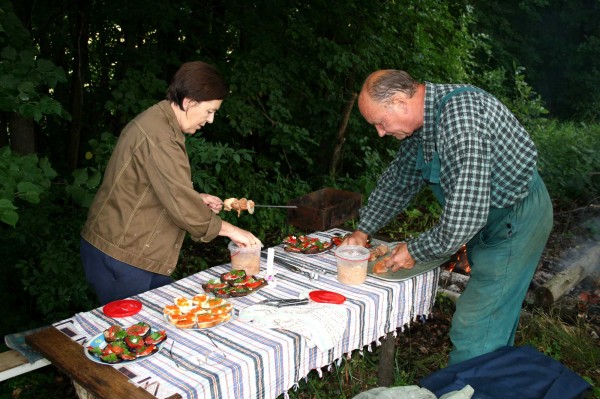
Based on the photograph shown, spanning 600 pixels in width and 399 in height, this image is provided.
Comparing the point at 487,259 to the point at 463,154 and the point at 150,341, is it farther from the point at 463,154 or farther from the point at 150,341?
the point at 150,341

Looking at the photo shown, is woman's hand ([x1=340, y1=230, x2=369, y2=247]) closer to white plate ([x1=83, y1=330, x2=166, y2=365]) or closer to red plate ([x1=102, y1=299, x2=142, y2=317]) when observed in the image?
red plate ([x1=102, y1=299, x2=142, y2=317])

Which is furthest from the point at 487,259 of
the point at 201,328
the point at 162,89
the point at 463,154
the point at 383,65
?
the point at 383,65

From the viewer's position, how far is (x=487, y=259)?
2.80m

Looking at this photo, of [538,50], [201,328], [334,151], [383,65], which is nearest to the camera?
[201,328]

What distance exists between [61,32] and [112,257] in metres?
5.05

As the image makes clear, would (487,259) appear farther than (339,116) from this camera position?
No

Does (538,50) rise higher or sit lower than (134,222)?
higher

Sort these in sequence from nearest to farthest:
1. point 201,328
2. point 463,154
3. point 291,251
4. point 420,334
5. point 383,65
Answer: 1. point 201,328
2. point 463,154
3. point 291,251
4. point 420,334
5. point 383,65

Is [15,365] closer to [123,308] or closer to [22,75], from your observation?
[123,308]

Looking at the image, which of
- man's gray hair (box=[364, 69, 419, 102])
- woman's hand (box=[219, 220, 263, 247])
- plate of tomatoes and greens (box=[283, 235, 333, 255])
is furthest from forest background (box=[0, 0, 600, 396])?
man's gray hair (box=[364, 69, 419, 102])

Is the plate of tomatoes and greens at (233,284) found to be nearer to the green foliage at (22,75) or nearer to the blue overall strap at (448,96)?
the blue overall strap at (448,96)

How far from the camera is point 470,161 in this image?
7.93 feet

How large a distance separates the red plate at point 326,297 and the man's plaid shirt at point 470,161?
1.52 feet

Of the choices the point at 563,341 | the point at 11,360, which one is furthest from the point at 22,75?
the point at 563,341
